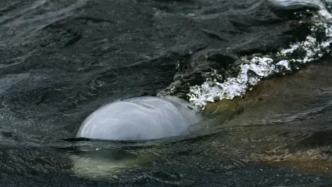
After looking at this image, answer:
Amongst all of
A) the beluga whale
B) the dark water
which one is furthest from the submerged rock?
the beluga whale

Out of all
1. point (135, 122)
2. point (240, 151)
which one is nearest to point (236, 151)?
point (240, 151)

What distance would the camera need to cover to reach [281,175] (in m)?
3.06

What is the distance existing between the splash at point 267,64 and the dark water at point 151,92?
0.33ft

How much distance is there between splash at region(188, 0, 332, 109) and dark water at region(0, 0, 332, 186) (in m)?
0.10

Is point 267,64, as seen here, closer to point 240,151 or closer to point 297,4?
point 297,4

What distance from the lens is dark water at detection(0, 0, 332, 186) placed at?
10.4ft

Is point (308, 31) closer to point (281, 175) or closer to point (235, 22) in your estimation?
point (235, 22)

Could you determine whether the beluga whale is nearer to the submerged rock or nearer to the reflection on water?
the reflection on water

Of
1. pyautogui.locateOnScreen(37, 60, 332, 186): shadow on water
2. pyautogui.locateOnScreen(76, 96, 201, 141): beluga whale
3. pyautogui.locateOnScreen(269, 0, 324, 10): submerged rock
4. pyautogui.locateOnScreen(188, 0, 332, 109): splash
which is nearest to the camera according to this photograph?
pyautogui.locateOnScreen(37, 60, 332, 186): shadow on water

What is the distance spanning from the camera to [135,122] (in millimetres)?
3508

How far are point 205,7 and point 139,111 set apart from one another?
2.65 m

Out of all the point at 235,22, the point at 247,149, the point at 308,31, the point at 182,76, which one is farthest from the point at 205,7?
the point at 247,149

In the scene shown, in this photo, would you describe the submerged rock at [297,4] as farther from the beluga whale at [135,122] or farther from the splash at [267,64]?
the beluga whale at [135,122]

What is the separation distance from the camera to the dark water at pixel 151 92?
3160 millimetres
